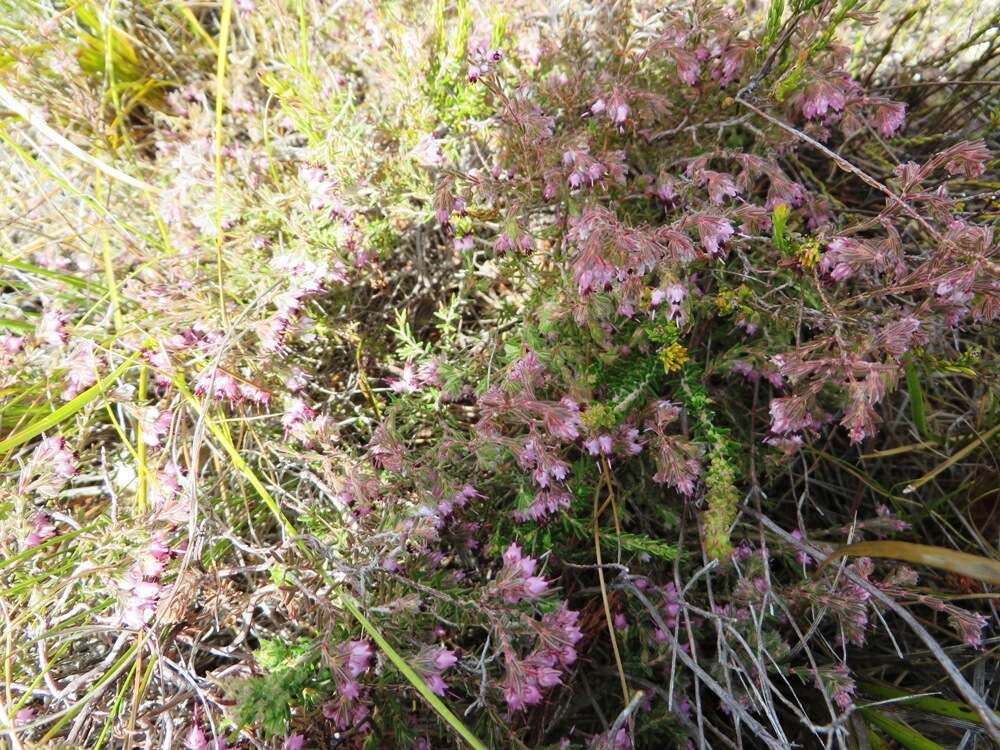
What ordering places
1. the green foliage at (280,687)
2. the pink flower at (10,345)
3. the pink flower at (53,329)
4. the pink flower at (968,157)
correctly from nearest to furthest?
the green foliage at (280,687)
the pink flower at (968,157)
the pink flower at (53,329)
the pink flower at (10,345)

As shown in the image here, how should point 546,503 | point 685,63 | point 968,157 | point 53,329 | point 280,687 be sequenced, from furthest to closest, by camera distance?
point 53,329, point 685,63, point 546,503, point 968,157, point 280,687

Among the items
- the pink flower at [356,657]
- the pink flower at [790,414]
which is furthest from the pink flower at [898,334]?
the pink flower at [356,657]

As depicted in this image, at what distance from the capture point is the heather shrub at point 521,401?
175cm

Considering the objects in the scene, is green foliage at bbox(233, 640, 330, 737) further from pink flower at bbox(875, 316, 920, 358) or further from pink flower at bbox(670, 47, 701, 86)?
pink flower at bbox(670, 47, 701, 86)

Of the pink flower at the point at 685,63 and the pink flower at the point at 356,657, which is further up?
the pink flower at the point at 685,63

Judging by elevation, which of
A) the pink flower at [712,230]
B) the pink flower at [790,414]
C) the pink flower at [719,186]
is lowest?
the pink flower at [790,414]

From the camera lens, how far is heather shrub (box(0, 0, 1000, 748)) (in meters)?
1.75

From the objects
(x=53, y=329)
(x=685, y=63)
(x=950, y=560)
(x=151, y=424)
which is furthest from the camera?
(x=53, y=329)

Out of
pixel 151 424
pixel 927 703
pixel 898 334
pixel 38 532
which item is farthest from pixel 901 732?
pixel 38 532

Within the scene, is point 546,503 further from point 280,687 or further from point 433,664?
point 280,687

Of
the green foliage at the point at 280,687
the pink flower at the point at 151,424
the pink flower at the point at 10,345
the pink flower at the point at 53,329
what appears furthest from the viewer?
the pink flower at the point at 10,345

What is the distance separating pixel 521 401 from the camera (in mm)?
1784

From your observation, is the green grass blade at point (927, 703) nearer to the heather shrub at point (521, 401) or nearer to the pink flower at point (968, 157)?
the heather shrub at point (521, 401)

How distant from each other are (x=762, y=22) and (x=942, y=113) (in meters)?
0.82
